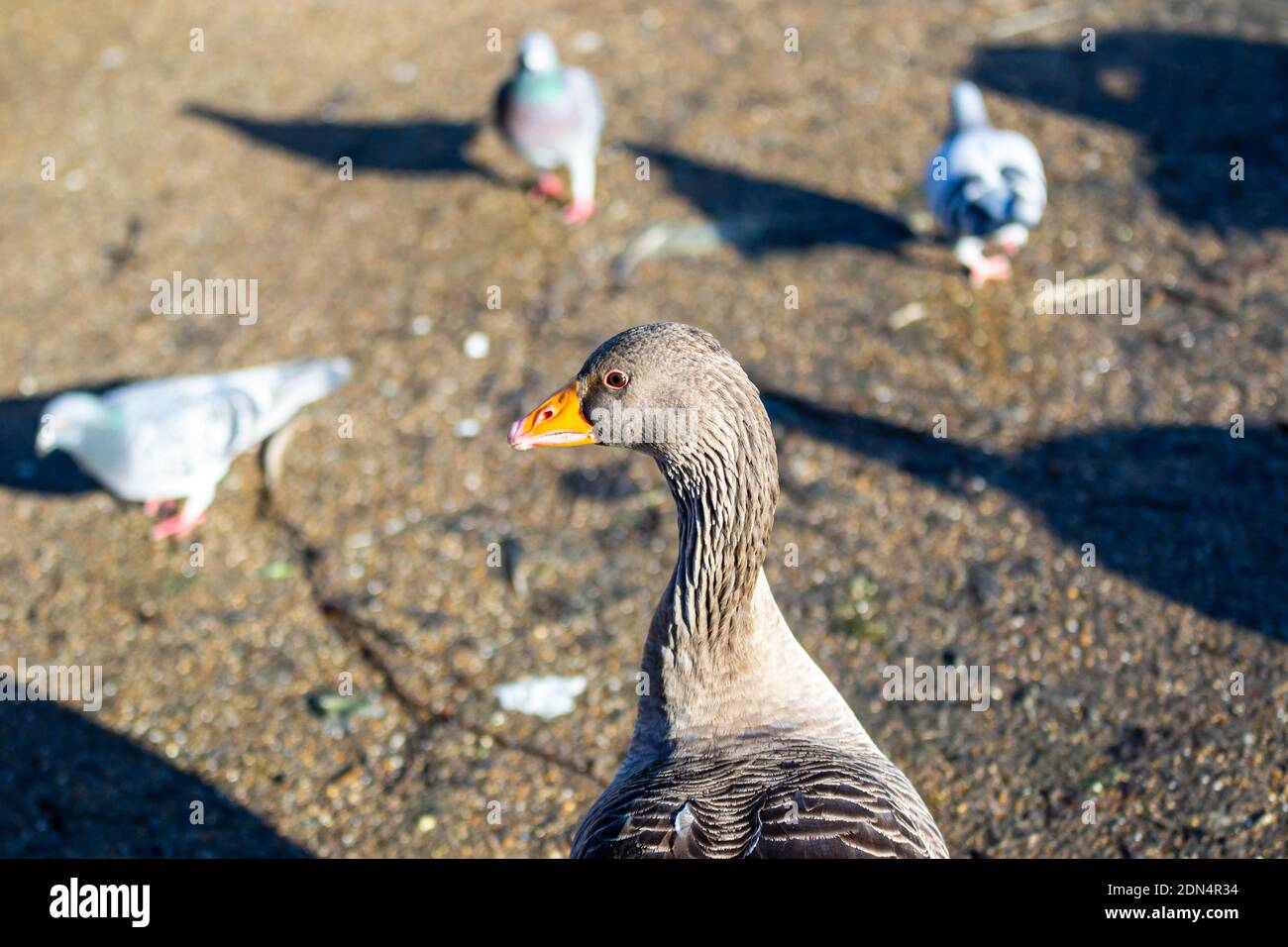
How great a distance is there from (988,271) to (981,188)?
2.18 feet

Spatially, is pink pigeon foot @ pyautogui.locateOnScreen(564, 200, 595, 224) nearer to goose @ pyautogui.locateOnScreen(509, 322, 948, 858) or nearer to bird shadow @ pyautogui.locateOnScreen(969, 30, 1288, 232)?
bird shadow @ pyautogui.locateOnScreen(969, 30, 1288, 232)

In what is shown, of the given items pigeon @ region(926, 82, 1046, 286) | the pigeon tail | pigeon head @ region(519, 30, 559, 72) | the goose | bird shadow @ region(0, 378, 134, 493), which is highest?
pigeon head @ region(519, 30, 559, 72)

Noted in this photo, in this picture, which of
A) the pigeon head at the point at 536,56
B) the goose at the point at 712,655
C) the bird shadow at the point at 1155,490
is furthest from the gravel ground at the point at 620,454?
the goose at the point at 712,655

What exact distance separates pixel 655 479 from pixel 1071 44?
5.24m

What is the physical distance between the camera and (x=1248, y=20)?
28.4ft

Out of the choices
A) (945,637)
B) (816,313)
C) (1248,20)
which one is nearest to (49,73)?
(816,313)

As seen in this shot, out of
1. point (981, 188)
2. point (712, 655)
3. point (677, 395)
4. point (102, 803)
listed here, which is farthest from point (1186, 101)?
point (102, 803)

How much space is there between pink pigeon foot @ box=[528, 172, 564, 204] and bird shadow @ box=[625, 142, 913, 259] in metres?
0.65

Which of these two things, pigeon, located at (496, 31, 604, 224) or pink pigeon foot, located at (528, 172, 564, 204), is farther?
pink pigeon foot, located at (528, 172, 564, 204)

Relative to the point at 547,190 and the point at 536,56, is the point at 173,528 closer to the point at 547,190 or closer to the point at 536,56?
the point at 547,190

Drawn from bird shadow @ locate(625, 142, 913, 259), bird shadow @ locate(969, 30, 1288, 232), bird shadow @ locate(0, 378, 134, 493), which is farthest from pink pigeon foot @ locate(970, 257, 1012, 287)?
bird shadow @ locate(0, 378, 134, 493)

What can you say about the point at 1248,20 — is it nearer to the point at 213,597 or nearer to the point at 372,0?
the point at 372,0

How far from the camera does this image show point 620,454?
616 centimetres

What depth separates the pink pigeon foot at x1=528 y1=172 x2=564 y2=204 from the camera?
319 inches
